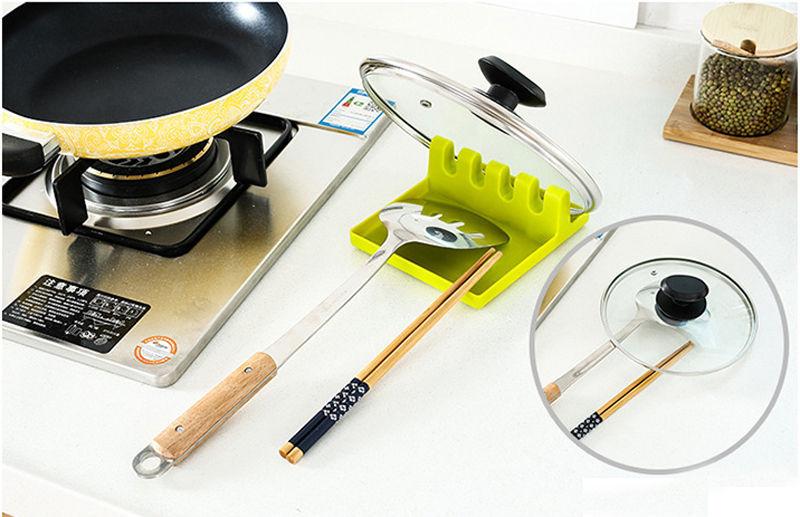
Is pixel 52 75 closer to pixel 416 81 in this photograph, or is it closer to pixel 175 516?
pixel 416 81

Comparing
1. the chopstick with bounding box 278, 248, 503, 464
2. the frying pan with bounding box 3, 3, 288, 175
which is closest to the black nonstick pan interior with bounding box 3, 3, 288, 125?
the frying pan with bounding box 3, 3, 288, 175

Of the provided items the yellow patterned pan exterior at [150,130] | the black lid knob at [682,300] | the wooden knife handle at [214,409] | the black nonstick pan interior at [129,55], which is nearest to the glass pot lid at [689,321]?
the black lid knob at [682,300]

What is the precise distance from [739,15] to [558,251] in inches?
14.2

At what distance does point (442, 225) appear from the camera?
3.01ft

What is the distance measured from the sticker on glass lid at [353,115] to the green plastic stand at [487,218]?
16 cm

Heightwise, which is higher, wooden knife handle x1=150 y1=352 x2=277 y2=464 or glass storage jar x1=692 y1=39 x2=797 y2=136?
glass storage jar x1=692 y1=39 x2=797 y2=136

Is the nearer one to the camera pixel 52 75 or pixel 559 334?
pixel 559 334

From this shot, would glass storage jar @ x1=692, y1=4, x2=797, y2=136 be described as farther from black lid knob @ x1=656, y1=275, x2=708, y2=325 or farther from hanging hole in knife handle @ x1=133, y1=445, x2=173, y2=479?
hanging hole in knife handle @ x1=133, y1=445, x2=173, y2=479

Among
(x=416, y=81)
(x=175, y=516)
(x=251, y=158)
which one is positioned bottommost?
(x=175, y=516)

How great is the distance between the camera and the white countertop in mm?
702

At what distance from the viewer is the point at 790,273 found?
895mm

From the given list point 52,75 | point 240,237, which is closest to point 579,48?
point 240,237

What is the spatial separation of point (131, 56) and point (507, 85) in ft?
1.62

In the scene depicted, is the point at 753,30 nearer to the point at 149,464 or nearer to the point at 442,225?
the point at 442,225
